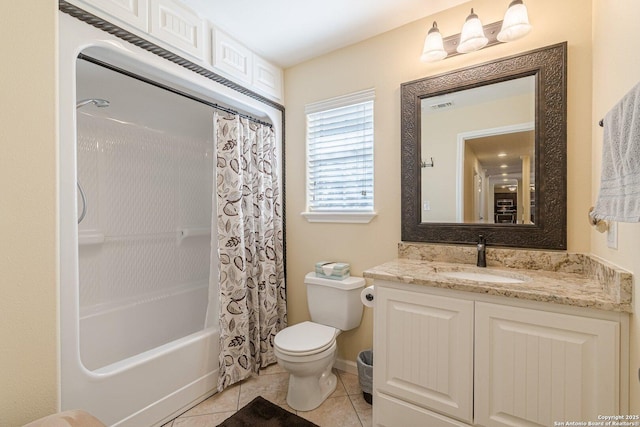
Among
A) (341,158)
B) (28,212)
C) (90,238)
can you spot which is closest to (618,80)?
(341,158)

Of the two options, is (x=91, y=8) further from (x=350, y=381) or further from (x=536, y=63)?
(x=350, y=381)

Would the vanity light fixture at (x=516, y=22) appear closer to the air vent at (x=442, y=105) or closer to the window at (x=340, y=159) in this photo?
the air vent at (x=442, y=105)

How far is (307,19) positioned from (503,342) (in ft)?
6.95

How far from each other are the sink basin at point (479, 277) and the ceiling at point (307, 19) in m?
1.61

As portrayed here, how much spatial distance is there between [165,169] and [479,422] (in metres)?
2.96

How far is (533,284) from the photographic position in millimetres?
1240

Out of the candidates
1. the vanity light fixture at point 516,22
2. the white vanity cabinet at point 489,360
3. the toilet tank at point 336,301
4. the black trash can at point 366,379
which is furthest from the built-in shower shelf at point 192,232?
the vanity light fixture at point 516,22

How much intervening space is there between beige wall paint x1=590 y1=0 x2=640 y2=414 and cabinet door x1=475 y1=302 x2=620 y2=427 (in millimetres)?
75

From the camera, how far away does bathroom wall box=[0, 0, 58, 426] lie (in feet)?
3.24

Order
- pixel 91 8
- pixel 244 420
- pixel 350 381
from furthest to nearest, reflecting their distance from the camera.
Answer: pixel 350 381 < pixel 244 420 < pixel 91 8

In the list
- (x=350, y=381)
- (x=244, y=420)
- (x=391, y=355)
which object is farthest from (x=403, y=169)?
(x=244, y=420)

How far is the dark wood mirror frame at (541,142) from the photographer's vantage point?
147cm

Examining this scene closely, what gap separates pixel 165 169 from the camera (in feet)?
8.93

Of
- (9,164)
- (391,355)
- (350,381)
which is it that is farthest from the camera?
(350,381)
